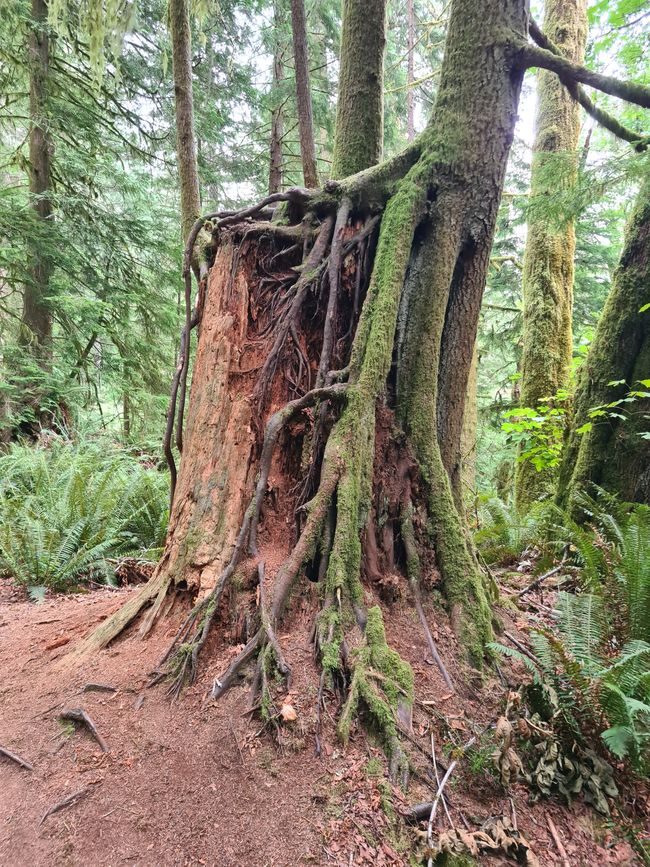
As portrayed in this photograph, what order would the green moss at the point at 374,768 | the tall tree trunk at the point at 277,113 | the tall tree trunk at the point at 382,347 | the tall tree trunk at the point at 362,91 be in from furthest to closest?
the tall tree trunk at the point at 277,113 → the tall tree trunk at the point at 362,91 → the tall tree trunk at the point at 382,347 → the green moss at the point at 374,768

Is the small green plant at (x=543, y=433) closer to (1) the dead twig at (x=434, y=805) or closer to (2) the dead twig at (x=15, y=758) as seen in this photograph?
(1) the dead twig at (x=434, y=805)

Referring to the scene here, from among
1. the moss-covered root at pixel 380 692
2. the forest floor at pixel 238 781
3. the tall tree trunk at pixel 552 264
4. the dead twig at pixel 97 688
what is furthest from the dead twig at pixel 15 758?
the tall tree trunk at pixel 552 264

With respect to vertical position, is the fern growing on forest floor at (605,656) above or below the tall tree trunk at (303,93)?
below

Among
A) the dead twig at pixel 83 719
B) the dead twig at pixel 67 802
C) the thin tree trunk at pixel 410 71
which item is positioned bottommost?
the dead twig at pixel 67 802

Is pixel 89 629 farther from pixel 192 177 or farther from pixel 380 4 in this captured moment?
pixel 380 4

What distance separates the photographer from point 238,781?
1.71 meters

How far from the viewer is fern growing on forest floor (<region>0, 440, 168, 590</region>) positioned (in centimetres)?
441

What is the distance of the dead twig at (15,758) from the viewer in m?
1.83

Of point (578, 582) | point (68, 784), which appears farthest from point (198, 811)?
point (578, 582)

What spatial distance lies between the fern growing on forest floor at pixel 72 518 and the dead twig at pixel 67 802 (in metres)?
3.11

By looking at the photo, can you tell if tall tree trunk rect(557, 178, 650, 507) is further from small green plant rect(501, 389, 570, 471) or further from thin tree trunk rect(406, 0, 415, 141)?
thin tree trunk rect(406, 0, 415, 141)

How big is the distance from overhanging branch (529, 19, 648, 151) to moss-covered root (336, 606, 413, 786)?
3.70m

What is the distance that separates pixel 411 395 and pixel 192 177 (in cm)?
408

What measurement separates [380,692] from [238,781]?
665mm
